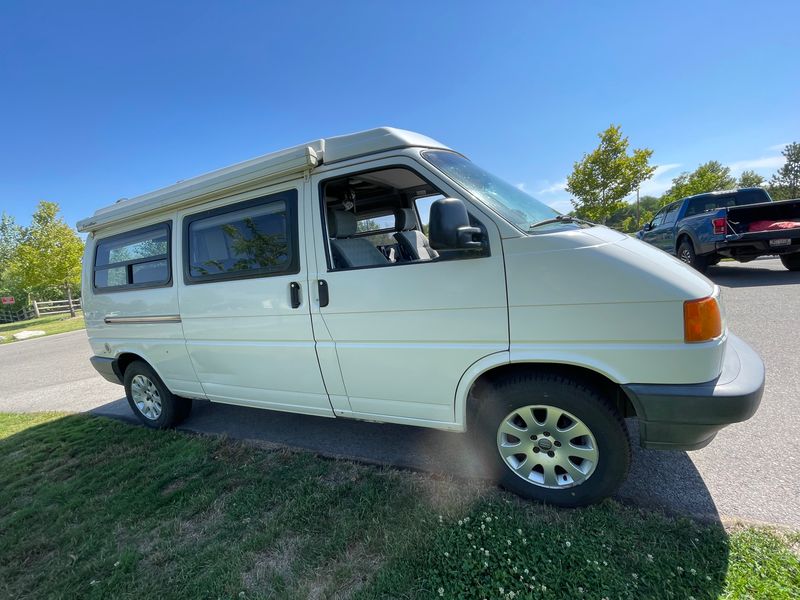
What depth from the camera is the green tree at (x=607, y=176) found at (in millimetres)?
22484

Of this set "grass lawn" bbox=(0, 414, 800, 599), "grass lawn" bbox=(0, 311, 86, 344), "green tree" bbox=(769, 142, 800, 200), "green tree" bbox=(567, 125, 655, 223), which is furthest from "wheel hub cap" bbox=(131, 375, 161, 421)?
"green tree" bbox=(769, 142, 800, 200)

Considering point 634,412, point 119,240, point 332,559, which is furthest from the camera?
point 119,240

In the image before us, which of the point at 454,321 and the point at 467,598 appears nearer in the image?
the point at 467,598

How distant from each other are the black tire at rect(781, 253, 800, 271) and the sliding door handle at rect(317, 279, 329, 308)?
35.1 feet

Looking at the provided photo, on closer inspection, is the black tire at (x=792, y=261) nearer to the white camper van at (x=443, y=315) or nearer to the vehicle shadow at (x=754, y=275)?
the vehicle shadow at (x=754, y=275)

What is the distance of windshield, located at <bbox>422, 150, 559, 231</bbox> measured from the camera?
2352 millimetres

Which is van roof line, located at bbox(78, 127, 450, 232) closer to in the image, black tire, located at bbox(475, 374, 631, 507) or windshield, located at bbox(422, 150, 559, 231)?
windshield, located at bbox(422, 150, 559, 231)

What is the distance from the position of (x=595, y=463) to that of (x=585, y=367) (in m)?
0.60

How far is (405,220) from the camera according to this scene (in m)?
4.07

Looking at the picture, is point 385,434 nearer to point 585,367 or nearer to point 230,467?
point 230,467

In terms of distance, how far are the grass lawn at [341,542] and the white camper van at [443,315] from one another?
1.15 feet

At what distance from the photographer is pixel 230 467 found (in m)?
3.20

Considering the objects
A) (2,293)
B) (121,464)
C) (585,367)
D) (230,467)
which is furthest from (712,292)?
(2,293)

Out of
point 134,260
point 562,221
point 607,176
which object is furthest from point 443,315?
point 607,176
